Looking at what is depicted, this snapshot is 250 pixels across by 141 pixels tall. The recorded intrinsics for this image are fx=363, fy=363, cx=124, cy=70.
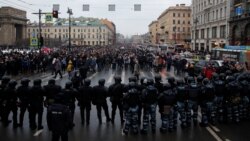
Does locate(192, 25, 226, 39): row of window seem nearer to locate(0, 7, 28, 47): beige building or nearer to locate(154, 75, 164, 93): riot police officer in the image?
locate(154, 75, 164, 93): riot police officer

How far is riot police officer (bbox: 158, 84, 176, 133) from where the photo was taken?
10.8m

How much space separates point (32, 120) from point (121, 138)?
301 centimetres

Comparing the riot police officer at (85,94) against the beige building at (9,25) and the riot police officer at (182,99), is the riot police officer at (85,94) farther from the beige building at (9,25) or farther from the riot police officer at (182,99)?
the beige building at (9,25)

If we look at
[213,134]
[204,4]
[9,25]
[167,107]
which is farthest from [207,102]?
[9,25]

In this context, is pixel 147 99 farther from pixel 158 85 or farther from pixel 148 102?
pixel 158 85

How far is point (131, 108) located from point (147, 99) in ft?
1.79

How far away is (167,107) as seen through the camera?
10.8 m

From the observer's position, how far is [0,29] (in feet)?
382

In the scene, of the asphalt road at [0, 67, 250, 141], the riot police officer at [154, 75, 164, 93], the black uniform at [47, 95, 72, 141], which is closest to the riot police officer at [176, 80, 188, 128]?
the asphalt road at [0, 67, 250, 141]

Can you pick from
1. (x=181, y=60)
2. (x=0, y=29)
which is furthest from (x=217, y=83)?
(x=0, y=29)

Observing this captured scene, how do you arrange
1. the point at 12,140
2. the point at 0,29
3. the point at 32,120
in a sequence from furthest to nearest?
1. the point at 0,29
2. the point at 32,120
3. the point at 12,140

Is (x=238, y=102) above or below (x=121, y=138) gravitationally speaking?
above

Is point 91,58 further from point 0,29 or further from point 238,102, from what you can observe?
point 0,29

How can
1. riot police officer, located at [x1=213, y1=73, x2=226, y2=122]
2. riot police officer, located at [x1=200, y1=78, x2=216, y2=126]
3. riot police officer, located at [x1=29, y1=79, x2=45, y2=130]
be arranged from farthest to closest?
1. riot police officer, located at [x1=213, y1=73, x2=226, y2=122]
2. riot police officer, located at [x1=200, y1=78, x2=216, y2=126]
3. riot police officer, located at [x1=29, y1=79, x2=45, y2=130]
